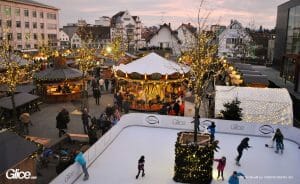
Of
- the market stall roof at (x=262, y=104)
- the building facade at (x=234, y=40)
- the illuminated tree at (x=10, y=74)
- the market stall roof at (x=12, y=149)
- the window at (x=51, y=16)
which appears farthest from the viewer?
the window at (x=51, y=16)

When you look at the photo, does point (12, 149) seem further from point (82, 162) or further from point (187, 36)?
point (187, 36)

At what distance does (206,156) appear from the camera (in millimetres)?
9992

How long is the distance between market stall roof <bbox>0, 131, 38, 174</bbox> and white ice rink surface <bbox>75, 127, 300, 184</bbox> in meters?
2.24

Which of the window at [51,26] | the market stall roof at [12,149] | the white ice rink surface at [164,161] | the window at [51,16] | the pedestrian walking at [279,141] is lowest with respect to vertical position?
the white ice rink surface at [164,161]

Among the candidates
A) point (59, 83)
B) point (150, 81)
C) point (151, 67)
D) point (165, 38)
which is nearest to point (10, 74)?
point (59, 83)

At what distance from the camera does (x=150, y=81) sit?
21141 millimetres

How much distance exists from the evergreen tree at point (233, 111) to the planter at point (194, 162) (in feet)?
20.8

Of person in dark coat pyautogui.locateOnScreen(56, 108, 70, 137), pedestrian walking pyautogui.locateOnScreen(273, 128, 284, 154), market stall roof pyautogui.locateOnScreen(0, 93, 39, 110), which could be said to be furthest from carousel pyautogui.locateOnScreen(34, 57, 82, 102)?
pedestrian walking pyautogui.locateOnScreen(273, 128, 284, 154)

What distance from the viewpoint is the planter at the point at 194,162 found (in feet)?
32.8

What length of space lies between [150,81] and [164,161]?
9.81 metres

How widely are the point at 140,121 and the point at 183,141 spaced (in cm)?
612

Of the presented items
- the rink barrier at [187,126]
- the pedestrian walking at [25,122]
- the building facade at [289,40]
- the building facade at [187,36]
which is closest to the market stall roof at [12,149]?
the rink barrier at [187,126]

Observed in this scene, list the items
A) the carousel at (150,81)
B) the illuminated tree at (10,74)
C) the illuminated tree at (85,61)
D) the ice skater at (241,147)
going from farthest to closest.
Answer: the illuminated tree at (85,61) < the carousel at (150,81) < the illuminated tree at (10,74) < the ice skater at (241,147)

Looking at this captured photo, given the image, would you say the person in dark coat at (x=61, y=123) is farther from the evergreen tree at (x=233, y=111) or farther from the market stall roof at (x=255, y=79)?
the market stall roof at (x=255, y=79)
